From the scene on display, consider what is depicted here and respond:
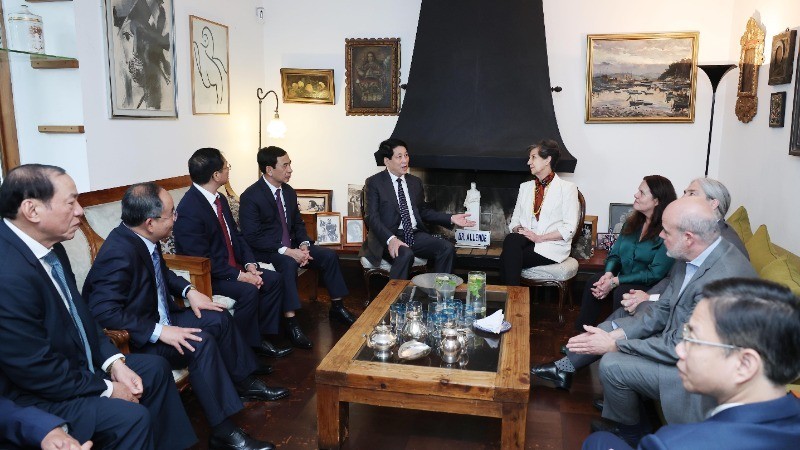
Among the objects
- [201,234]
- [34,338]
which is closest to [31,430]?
[34,338]

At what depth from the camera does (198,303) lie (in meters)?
2.93

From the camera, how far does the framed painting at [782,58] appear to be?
11.3 ft

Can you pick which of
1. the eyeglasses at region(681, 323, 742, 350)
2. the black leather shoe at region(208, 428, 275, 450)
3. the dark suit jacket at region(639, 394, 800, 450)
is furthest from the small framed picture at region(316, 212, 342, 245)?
the dark suit jacket at region(639, 394, 800, 450)

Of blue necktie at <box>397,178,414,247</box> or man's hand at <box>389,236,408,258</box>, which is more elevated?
blue necktie at <box>397,178,414,247</box>

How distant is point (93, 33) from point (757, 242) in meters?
3.86

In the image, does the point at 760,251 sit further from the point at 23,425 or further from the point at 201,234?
the point at 23,425

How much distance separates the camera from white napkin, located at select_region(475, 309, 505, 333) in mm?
2824

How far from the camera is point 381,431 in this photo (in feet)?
8.98

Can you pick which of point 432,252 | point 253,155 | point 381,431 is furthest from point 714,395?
point 253,155

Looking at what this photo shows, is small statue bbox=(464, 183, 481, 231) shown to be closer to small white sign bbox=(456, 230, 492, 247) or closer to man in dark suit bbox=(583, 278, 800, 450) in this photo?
small white sign bbox=(456, 230, 492, 247)

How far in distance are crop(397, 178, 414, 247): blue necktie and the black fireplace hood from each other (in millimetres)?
399

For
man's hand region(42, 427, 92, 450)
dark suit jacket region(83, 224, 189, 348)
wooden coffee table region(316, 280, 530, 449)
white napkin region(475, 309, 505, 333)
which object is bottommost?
wooden coffee table region(316, 280, 530, 449)

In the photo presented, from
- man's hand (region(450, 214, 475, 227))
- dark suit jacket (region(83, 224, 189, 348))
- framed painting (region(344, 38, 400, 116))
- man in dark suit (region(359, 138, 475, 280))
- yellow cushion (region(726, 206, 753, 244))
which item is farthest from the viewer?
framed painting (region(344, 38, 400, 116))

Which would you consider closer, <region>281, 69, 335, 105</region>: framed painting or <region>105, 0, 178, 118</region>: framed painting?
<region>105, 0, 178, 118</region>: framed painting
